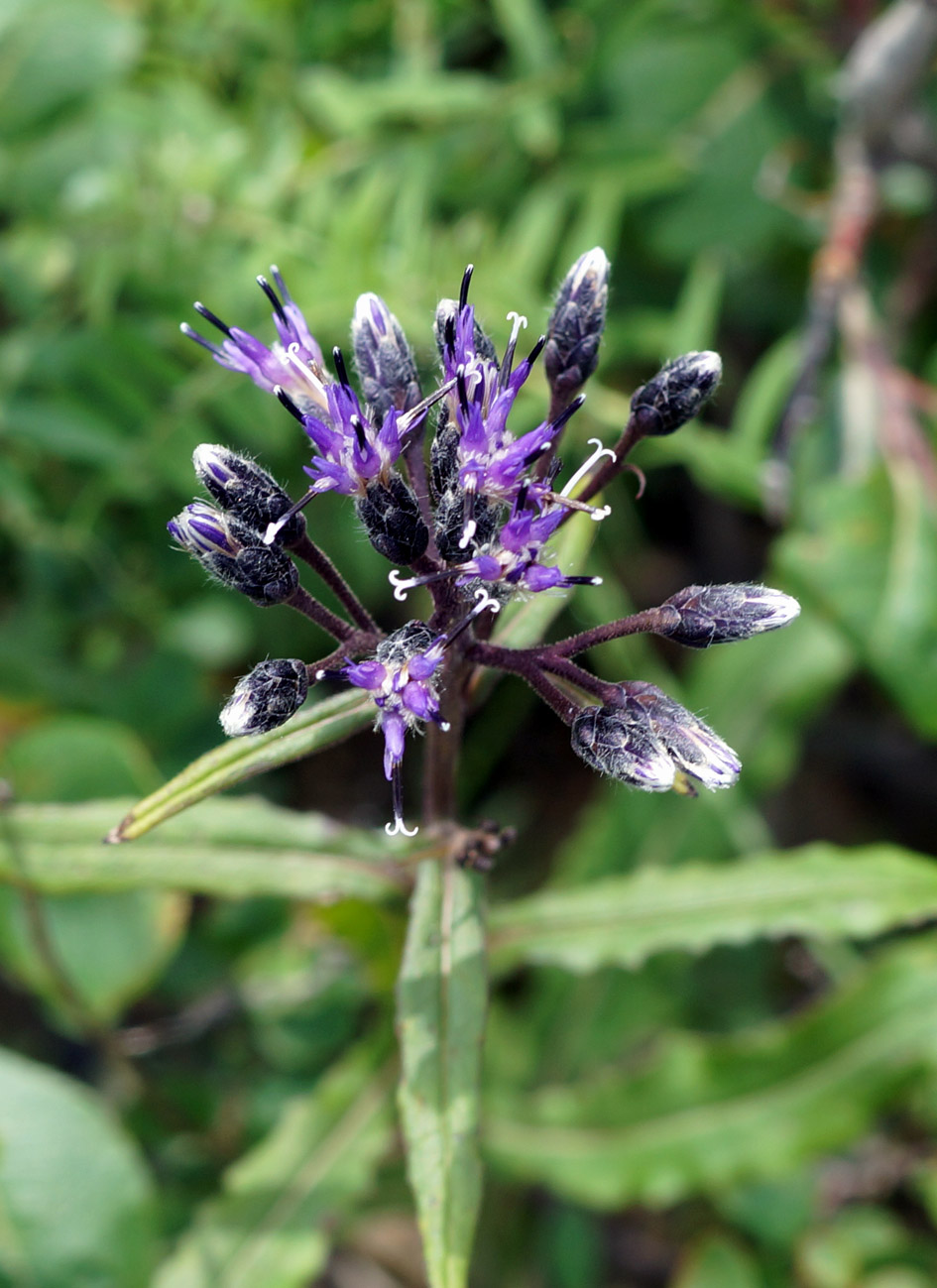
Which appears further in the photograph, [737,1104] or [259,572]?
[737,1104]

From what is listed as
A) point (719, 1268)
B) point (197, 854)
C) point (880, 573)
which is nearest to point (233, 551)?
point (197, 854)

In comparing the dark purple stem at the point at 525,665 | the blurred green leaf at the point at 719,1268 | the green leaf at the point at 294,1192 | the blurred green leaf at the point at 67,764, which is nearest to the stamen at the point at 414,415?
the dark purple stem at the point at 525,665

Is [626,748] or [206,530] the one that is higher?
[206,530]

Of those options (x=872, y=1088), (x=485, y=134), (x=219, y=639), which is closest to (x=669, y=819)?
(x=872, y=1088)

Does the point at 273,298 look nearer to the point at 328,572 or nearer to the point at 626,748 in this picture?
the point at 328,572

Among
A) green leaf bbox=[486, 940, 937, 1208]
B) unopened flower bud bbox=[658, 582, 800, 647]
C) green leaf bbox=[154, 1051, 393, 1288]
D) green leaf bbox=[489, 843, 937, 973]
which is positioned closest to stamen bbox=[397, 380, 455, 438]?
unopened flower bud bbox=[658, 582, 800, 647]

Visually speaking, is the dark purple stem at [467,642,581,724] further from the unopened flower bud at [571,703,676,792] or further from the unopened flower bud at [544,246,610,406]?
the unopened flower bud at [544,246,610,406]
